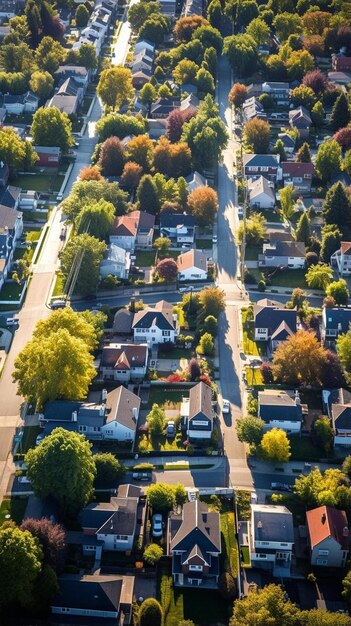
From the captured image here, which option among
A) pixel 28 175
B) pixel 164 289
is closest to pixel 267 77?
pixel 28 175

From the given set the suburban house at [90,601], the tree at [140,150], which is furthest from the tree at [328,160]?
the suburban house at [90,601]

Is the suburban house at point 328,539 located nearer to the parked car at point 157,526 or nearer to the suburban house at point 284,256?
the parked car at point 157,526

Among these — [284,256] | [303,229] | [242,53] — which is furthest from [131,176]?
[242,53]

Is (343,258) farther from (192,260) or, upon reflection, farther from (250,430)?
(250,430)

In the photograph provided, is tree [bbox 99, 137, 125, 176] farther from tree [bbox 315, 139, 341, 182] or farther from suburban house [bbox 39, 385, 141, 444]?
suburban house [bbox 39, 385, 141, 444]

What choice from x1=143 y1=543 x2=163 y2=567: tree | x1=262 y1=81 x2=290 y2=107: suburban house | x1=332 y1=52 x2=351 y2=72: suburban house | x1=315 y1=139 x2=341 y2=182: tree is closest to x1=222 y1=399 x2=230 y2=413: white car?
x1=143 y1=543 x2=163 y2=567: tree

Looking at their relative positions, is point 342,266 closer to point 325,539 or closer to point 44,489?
point 325,539
